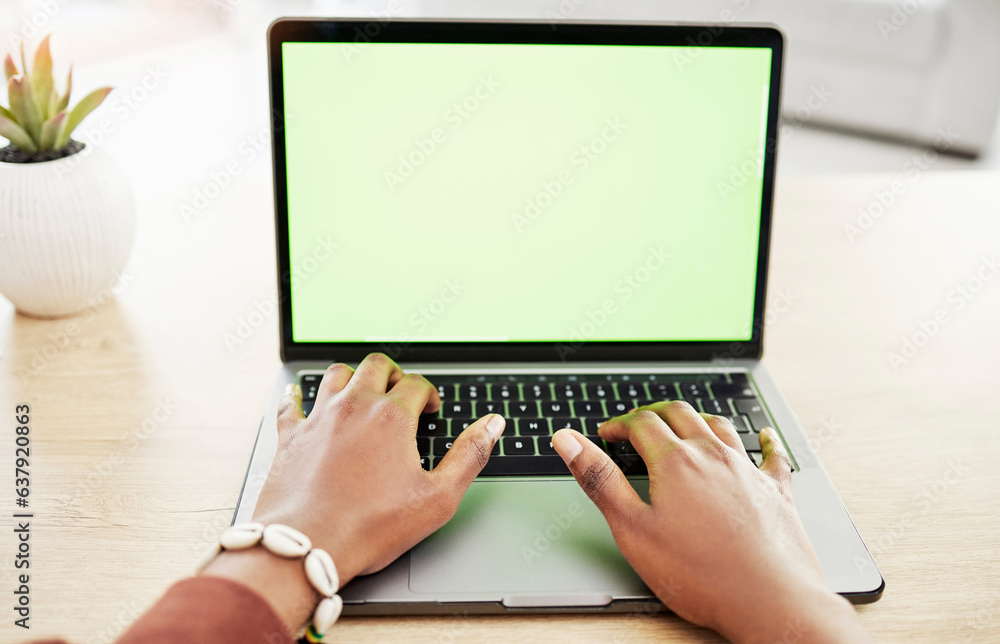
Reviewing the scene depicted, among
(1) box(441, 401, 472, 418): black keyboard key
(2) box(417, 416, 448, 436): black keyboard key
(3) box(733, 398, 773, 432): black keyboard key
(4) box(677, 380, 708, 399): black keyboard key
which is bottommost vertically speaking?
(3) box(733, 398, 773, 432): black keyboard key

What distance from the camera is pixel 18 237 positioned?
0.83m

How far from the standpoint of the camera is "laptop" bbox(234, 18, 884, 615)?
0.74 m

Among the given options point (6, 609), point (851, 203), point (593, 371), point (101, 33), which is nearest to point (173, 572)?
point (6, 609)

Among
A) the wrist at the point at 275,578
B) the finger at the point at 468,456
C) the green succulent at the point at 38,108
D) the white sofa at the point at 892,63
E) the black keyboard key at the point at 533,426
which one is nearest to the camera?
the wrist at the point at 275,578

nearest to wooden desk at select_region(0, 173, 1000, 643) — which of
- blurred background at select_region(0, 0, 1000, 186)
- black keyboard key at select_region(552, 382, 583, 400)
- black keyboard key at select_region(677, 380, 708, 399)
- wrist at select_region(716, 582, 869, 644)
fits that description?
wrist at select_region(716, 582, 869, 644)

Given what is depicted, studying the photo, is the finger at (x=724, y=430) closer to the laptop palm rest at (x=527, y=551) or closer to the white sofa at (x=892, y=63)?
the laptop palm rest at (x=527, y=551)

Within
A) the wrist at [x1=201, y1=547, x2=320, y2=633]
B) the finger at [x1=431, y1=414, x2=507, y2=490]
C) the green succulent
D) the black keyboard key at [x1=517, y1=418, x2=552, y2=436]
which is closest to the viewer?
the wrist at [x1=201, y1=547, x2=320, y2=633]

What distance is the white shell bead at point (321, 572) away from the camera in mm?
502

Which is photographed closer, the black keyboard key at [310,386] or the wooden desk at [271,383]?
the wooden desk at [271,383]

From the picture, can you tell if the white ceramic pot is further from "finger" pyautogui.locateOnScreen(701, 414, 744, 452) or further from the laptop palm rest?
"finger" pyautogui.locateOnScreen(701, 414, 744, 452)

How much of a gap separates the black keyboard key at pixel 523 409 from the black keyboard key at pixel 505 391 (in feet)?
0.04

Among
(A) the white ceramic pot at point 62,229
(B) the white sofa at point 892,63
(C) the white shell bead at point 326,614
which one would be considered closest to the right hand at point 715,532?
(C) the white shell bead at point 326,614

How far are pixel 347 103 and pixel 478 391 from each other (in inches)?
12.2

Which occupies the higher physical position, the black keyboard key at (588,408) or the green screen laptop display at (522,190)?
the green screen laptop display at (522,190)
